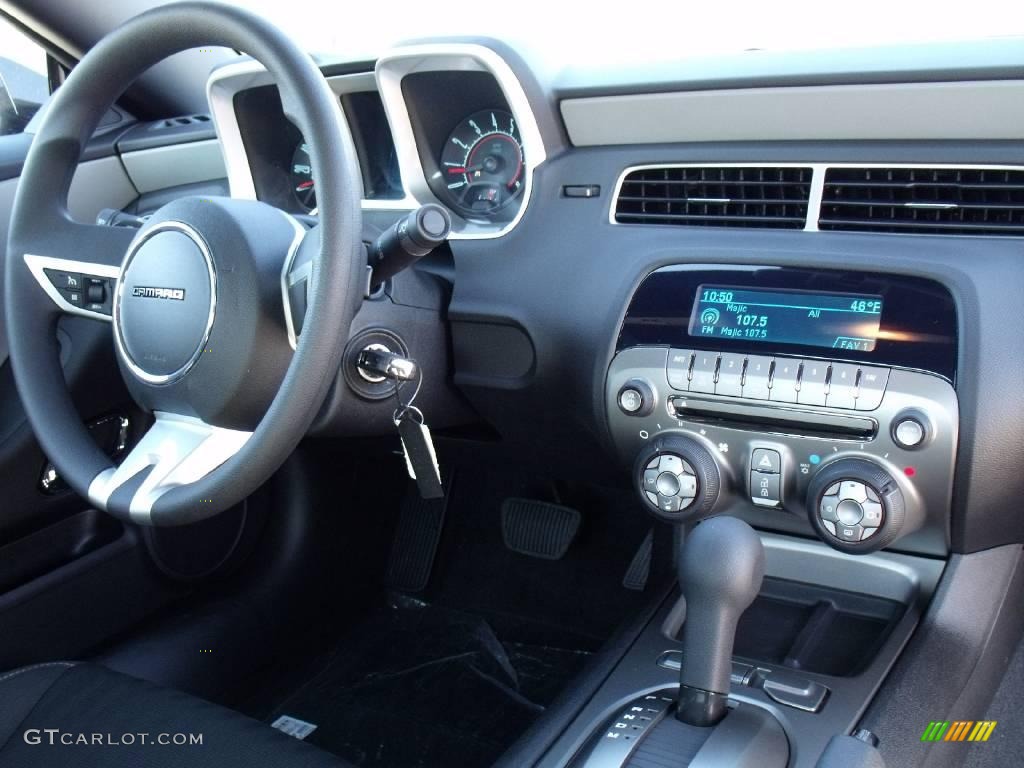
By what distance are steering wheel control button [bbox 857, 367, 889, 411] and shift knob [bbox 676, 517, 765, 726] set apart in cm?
24

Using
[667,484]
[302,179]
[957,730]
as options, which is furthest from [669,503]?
[302,179]

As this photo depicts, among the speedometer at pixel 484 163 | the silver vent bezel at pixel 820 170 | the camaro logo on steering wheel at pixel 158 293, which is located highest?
the silver vent bezel at pixel 820 170

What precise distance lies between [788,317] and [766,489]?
226mm

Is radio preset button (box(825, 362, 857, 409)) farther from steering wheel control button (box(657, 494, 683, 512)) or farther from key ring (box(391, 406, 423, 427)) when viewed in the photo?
key ring (box(391, 406, 423, 427))

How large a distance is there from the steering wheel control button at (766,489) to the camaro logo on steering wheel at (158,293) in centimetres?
76

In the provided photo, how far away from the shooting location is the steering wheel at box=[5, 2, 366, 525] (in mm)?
1080

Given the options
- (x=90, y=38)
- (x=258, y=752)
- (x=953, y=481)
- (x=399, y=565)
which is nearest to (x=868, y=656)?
(x=953, y=481)

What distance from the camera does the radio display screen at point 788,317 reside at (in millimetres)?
1232

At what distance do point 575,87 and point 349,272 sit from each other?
0.57m

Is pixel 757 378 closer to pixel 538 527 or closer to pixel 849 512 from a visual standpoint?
pixel 849 512

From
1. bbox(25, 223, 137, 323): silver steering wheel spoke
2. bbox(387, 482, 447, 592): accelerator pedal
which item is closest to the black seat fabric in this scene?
bbox(25, 223, 137, 323): silver steering wheel spoke

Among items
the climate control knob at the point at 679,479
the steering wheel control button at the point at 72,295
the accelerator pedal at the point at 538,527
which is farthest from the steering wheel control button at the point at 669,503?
the steering wheel control button at the point at 72,295

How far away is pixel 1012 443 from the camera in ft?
3.89

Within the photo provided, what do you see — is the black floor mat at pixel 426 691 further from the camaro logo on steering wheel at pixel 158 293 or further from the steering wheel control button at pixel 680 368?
the camaro logo on steering wheel at pixel 158 293
